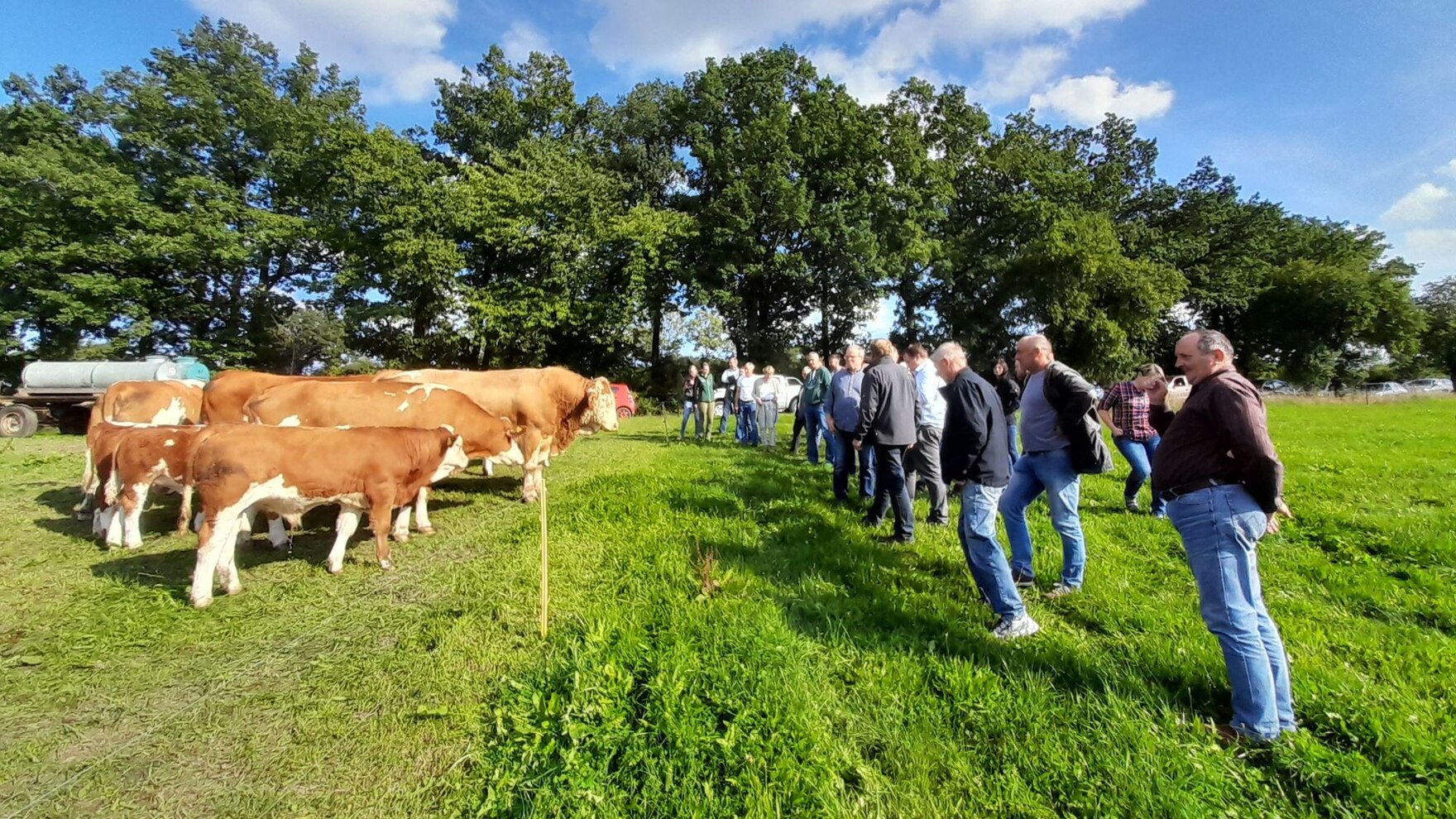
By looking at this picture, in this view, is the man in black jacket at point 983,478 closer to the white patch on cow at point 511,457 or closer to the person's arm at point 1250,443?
the person's arm at point 1250,443

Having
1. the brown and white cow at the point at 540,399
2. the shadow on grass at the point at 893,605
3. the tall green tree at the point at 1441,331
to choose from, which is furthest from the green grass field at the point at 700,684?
the tall green tree at the point at 1441,331

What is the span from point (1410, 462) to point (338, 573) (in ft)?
48.9

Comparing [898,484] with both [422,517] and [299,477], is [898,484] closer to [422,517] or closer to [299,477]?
[422,517]

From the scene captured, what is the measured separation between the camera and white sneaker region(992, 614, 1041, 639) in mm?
3664

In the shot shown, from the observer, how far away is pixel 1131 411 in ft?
22.4

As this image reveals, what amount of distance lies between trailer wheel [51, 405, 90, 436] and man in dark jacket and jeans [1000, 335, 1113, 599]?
2387cm

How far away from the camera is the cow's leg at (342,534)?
16.3 ft

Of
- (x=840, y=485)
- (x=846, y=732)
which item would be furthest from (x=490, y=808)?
(x=840, y=485)

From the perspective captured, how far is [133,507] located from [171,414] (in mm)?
3882

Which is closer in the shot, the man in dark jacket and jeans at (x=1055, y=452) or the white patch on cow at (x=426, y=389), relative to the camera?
the man in dark jacket and jeans at (x=1055, y=452)

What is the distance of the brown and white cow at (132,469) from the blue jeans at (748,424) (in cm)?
970

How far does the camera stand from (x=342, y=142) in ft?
87.1

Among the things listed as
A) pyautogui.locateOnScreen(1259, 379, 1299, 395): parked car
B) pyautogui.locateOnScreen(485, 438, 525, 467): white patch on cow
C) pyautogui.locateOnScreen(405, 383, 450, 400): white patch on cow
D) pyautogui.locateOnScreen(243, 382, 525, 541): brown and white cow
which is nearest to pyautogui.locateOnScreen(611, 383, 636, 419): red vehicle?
pyautogui.locateOnScreen(485, 438, 525, 467): white patch on cow

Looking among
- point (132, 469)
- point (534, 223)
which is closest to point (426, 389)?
point (132, 469)
